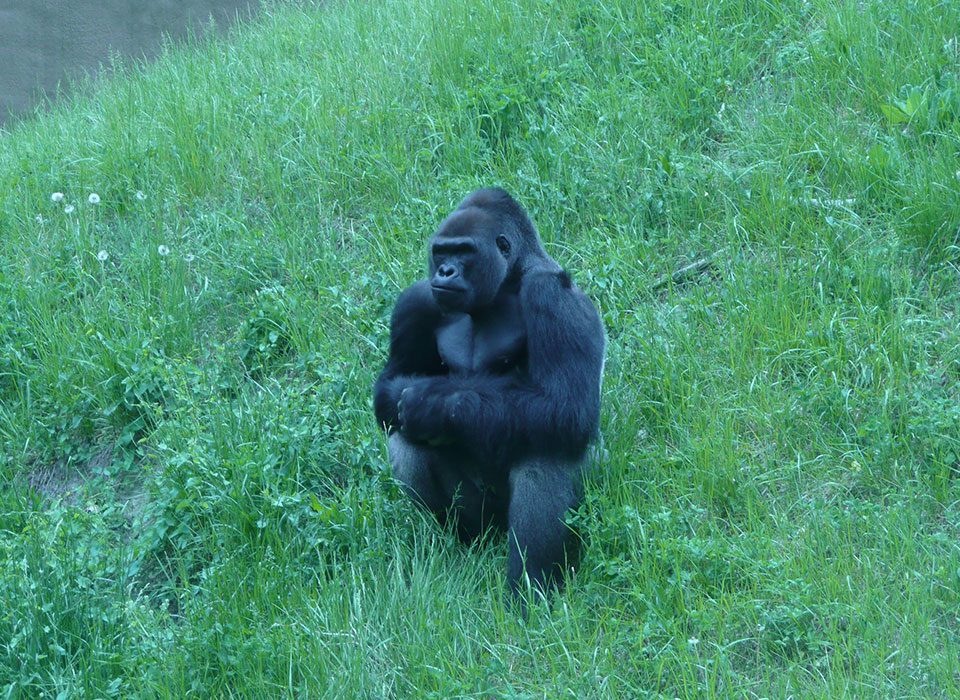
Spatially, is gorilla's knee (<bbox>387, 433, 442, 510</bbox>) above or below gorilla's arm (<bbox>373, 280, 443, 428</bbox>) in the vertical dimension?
below

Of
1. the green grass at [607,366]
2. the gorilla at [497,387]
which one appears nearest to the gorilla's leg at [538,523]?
the gorilla at [497,387]

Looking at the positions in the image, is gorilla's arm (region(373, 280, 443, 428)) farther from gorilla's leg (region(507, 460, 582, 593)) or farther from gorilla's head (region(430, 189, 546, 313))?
gorilla's leg (region(507, 460, 582, 593))

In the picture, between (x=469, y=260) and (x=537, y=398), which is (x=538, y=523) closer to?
(x=537, y=398)

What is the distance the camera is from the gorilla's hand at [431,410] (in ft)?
12.7

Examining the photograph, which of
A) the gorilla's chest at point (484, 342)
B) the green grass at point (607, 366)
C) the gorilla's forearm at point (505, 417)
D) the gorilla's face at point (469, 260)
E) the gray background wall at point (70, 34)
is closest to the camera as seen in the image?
the green grass at point (607, 366)

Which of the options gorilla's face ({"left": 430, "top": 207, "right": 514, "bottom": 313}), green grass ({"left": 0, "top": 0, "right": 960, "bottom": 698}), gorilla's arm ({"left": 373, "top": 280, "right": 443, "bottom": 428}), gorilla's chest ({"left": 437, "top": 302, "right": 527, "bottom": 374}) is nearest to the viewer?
green grass ({"left": 0, "top": 0, "right": 960, "bottom": 698})

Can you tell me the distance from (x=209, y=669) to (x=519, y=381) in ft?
4.62

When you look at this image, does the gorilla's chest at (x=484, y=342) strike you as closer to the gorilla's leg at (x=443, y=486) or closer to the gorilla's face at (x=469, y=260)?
the gorilla's face at (x=469, y=260)

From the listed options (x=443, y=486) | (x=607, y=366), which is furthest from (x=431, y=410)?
(x=607, y=366)

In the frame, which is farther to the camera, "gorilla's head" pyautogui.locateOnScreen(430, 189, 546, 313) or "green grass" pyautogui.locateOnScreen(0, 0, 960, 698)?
"gorilla's head" pyautogui.locateOnScreen(430, 189, 546, 313)

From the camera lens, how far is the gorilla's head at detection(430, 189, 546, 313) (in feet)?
13.1

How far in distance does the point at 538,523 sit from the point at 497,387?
488 mm

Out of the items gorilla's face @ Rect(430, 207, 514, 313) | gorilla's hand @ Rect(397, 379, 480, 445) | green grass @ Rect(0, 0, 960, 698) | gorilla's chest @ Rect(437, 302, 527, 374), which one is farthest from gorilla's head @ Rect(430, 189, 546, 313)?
green grass @ Rect(0, 0, 960, 698)

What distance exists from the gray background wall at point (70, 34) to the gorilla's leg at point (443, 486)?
769 cm
